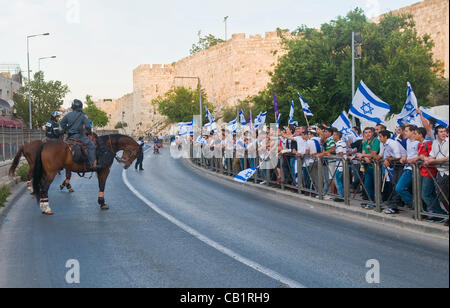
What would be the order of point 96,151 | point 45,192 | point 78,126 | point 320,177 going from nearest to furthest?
point 45,192, point 78,126, point 96,151, point 320,177

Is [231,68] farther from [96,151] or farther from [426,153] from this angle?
[426,153]

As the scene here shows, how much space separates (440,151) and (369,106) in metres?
3.31

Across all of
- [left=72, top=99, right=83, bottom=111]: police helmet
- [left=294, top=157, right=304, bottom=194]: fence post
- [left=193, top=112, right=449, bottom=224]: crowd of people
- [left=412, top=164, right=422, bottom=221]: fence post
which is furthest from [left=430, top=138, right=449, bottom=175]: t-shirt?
[left=72, top=99, right=83, bottom=111]: police helmet

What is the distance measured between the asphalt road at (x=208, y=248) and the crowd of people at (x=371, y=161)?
0.90m

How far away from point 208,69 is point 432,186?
71.7 meters

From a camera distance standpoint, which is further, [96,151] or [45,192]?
[96,151]

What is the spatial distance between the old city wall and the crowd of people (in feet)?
95.6

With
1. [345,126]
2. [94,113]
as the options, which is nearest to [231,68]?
[94,113]

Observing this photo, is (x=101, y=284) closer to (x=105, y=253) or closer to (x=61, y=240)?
(x=105, y=253)

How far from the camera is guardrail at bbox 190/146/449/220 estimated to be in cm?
881

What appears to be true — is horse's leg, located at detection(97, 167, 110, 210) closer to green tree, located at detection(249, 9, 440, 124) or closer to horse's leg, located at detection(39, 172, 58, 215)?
horse's leg, located at detection(39, 172, 58, 215)

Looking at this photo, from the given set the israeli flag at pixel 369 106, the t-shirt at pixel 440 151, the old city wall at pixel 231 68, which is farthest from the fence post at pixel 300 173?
the old city wall at pixel 231 68

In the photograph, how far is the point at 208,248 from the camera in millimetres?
7250

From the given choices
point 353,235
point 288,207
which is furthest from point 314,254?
point 288,207
